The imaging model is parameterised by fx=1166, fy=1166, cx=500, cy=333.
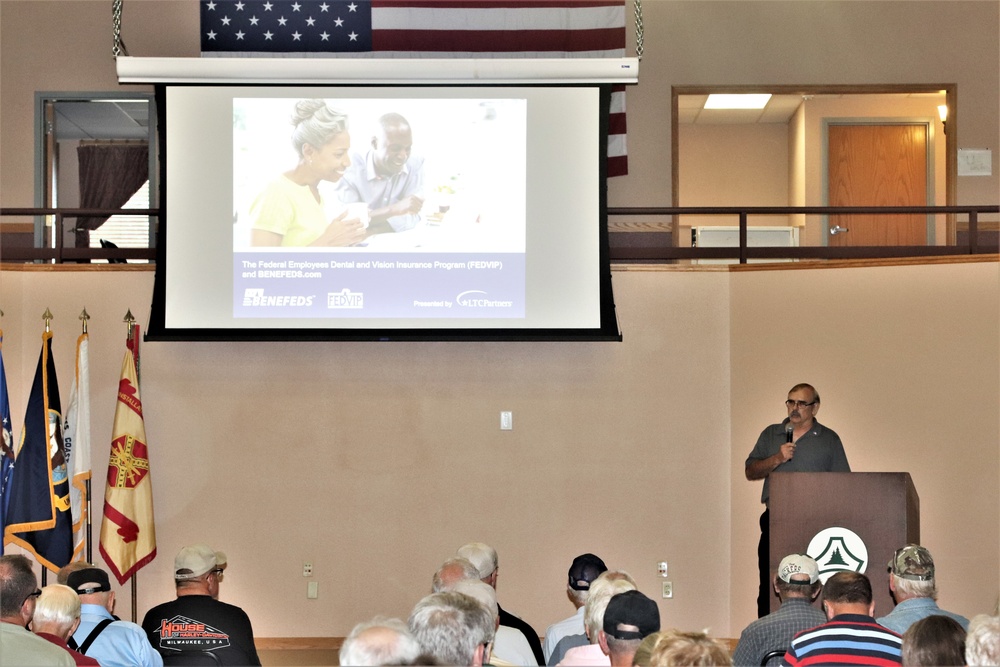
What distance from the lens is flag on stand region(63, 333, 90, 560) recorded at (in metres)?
6.89

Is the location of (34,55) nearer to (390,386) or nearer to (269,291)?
(269,291)

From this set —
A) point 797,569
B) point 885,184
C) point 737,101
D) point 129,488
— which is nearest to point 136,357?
point 129,488

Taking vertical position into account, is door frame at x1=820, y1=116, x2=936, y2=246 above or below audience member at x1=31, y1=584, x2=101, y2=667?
above

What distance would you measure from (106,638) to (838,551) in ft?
9.51

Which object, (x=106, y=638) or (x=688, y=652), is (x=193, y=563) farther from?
(x=688, y=652)

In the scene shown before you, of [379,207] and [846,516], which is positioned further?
[379,207]

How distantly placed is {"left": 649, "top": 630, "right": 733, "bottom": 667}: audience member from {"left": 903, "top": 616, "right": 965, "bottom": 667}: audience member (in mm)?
591

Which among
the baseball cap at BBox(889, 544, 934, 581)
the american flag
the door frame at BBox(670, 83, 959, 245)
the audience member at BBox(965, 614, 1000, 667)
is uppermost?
the american flag

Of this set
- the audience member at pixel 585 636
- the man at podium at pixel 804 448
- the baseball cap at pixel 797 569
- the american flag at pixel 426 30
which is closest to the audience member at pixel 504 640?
the audience member at pixel 585 636

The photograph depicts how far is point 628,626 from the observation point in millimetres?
3207

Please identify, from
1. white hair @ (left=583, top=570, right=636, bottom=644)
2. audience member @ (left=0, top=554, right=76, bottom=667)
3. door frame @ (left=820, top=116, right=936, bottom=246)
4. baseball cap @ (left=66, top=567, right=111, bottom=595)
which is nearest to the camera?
audience member @ (left=0, top=554, right=76, bottom=667)

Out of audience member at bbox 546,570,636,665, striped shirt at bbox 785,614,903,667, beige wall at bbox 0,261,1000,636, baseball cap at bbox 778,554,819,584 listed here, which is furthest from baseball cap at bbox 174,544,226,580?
→ beige wall at bbox 0,261,1000,636

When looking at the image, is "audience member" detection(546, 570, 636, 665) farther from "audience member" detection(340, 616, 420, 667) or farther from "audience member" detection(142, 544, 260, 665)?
"audience member" detection(340, 616, 420, 667)

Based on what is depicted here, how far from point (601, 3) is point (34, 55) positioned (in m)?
4.18
